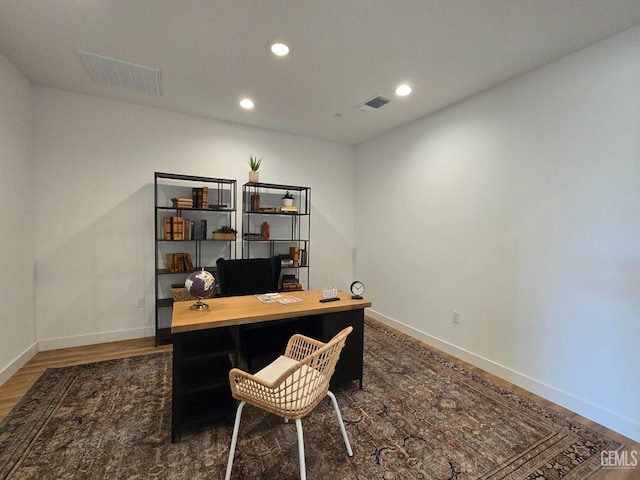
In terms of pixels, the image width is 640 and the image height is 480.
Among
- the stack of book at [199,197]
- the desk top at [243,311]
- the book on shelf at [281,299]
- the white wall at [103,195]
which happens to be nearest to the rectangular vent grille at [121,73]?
the white wall at [103,195]

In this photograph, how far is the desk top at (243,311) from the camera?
1.76 meters

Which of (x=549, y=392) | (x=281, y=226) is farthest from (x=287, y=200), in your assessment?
(x=549, y=392)

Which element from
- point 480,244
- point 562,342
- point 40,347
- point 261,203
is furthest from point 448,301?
point 40,347

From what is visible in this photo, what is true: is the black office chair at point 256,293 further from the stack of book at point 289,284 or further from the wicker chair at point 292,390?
the wicker chair at point 292,390

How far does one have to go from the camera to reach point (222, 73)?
267 cm

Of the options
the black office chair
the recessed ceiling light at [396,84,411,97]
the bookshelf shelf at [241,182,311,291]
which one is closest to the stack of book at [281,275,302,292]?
the bookshelf shelf at [241,182,311,291]

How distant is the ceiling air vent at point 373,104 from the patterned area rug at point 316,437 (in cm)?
285

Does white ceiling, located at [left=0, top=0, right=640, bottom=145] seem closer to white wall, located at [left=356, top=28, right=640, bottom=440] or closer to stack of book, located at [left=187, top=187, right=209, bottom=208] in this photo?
white wall, located at [left=356, top=28, right=640, bottom=440]

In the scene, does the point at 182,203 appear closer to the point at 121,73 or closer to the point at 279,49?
the point at 121,73

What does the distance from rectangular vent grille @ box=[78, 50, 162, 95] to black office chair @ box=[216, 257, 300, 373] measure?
1903 mm

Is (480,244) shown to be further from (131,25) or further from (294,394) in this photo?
(131,25)

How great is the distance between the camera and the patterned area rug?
1.62 meters

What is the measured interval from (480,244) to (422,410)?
5.59 ft

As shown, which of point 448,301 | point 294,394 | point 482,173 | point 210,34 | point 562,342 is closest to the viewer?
point 294,394
